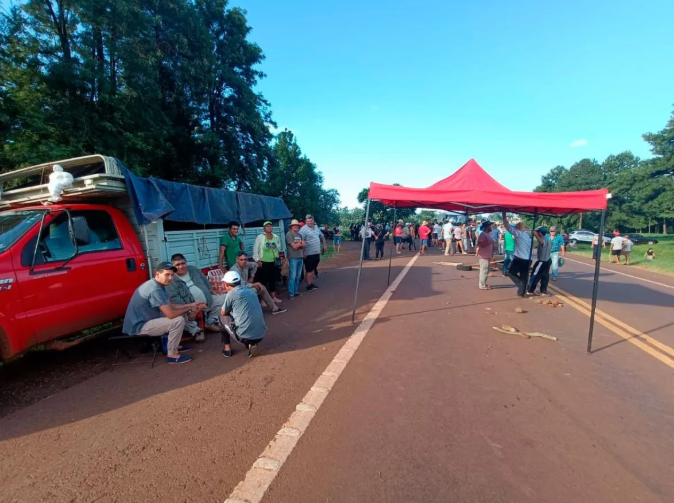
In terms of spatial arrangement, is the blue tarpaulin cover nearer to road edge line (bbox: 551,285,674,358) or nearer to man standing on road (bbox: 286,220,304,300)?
man standing on road (bbox: 286,220,304,300)

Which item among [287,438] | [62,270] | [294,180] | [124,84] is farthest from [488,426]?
[294,180]

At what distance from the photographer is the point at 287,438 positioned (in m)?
2.65

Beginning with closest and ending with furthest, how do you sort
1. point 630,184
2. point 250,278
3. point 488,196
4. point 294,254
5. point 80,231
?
point 80,231 < point 488,196 < point 250,278 < point 294,254 < point 630,184

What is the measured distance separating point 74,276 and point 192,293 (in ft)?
4.87

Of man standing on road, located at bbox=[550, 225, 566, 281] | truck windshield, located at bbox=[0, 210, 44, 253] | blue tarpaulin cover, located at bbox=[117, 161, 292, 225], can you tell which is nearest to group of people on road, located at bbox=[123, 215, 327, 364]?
blue tarpaulin cover, located at bbox=[117, 161, 292, 225]

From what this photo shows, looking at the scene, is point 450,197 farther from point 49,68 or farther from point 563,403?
→ point 49,68

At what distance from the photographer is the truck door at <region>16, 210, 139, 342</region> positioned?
3.51m

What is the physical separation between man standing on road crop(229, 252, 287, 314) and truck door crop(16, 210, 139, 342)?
1.57m

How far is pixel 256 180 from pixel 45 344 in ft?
57.6

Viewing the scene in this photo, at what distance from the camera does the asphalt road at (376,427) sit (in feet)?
7.18

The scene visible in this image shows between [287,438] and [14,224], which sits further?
[14,224]

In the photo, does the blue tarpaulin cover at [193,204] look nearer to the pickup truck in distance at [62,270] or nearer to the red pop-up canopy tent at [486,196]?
the pickup truck in distance at [62,270]

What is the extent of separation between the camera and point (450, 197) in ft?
18.4

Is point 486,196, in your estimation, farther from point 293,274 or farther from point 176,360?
point 176,360
